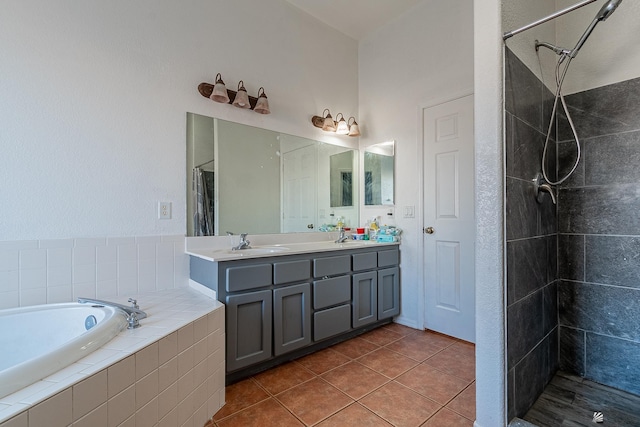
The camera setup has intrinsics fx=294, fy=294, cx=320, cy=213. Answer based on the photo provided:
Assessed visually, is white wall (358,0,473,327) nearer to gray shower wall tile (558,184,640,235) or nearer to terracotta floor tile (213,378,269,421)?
gray shower wall tile (558,184,640,235)

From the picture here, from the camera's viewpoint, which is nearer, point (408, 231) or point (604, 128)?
point (604, 128)

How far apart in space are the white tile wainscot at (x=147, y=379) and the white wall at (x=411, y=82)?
1815 mm

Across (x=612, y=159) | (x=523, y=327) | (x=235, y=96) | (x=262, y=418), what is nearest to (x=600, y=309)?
(x=523, y=327)

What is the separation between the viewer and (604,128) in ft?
5.72

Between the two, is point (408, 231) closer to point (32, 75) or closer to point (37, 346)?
point (37, 346)

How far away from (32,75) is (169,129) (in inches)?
27.3

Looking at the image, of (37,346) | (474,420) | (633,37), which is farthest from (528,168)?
(37,346)

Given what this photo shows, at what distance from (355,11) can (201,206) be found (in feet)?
7.61

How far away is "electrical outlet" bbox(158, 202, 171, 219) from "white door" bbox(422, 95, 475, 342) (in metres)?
2.09

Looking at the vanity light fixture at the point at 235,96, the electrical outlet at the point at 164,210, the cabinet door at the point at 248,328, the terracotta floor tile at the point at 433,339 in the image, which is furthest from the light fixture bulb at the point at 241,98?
the terracotta floor tile at the point at 433,339

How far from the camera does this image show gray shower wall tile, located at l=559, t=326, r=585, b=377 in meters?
1.80

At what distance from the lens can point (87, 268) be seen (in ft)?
5.59

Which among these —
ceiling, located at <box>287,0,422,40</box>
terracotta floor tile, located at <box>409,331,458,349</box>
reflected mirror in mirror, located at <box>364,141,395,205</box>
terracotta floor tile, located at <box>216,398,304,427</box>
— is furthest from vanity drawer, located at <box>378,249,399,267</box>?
ceiling, located at <box>287,0,422,40</box>

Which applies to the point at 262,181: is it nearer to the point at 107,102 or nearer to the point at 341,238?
the point at 341,238
